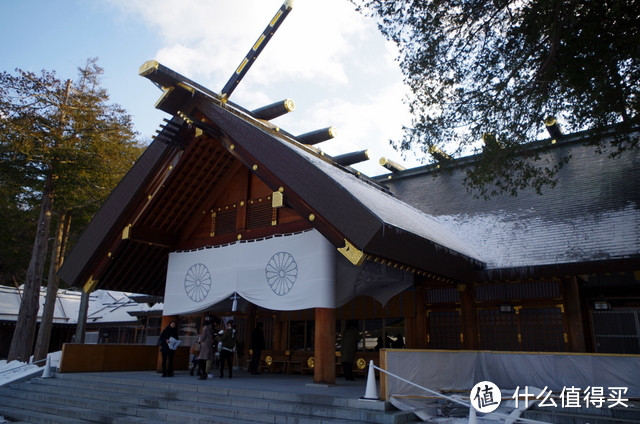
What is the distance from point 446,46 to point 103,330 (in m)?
26.1

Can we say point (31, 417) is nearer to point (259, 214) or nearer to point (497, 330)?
point (259, 214)

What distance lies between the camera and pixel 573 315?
10188 millimetres

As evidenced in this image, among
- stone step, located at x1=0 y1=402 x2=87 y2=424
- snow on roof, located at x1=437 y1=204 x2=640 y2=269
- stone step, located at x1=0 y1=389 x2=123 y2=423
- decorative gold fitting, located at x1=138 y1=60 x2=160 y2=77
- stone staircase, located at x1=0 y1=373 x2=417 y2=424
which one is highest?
decorative gold fitting, located at x1=138 y1=60 x2=160 y2=77

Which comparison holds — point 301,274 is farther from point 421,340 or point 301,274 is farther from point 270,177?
point 421,340

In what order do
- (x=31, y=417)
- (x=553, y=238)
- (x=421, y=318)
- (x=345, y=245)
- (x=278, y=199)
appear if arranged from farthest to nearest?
(x=421, y=318) < (x=553, y=238) < (x=278, y=199) < (x=31, y=417) < (x=345, y=245)

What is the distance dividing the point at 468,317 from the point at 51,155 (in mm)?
15041

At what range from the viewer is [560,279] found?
1041 centimetres

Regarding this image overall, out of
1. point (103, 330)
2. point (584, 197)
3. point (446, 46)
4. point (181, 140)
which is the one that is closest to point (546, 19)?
point (446, 46)

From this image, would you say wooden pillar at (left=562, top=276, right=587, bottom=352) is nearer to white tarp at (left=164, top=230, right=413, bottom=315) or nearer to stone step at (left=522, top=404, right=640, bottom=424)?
stone step at (left=522, top=404, right=640, bottom=424)

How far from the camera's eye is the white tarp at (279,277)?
941 cm

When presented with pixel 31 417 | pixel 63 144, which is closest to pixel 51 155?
pixel 63 144

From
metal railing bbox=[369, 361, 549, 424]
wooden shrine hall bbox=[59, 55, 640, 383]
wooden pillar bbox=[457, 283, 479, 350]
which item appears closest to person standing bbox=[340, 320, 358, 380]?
wooden shrine hall bbox=[59, 55, 640, 383]

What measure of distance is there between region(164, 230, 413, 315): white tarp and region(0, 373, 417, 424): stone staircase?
190cm

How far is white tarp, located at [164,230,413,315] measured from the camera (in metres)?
9.41
